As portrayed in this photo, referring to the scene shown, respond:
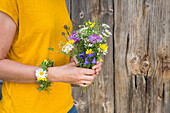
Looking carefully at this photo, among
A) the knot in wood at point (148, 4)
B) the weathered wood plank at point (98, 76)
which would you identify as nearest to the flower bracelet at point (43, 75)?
the weathered wood plank at point (98, 76)

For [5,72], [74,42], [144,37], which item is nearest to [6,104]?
[5,72]

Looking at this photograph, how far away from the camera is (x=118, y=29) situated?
5.75 ft

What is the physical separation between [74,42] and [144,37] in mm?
973

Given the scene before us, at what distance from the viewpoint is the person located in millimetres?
929

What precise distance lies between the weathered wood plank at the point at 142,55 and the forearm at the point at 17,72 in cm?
97

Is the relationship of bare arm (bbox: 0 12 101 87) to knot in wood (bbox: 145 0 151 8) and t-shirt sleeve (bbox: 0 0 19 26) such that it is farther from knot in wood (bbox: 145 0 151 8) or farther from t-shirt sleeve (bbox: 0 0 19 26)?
knot in wood (bbox: 145 0 151 8)

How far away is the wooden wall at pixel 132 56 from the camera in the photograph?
65.4 inches

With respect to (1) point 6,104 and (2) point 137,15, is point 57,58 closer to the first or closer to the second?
(1) point 6,104

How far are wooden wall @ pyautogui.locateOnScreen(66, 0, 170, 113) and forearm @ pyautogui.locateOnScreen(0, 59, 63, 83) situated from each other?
0.95 metres

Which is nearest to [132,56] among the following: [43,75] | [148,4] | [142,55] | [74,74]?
[142,55]

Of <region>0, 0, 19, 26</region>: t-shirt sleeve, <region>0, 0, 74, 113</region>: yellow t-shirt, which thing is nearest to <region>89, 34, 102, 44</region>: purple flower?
<region>0, 0, 74, 113</region>: yellow t-shirt

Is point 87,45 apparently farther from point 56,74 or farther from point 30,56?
point 30,56

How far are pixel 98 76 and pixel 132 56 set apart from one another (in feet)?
1.29

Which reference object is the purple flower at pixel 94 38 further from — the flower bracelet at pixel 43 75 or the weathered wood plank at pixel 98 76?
the weathered wood plank at pixel 98 76
